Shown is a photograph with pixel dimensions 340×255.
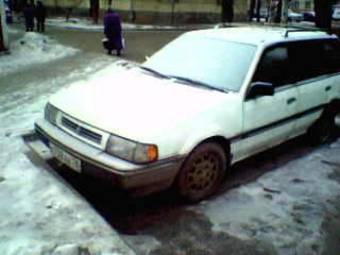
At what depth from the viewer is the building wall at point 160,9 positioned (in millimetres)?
Result: 31641

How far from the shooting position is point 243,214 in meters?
4.05

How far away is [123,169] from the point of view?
352 centimetres

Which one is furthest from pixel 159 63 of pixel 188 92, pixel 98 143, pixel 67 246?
pixel 67 246

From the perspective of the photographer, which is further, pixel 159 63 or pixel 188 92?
pixel 159 63

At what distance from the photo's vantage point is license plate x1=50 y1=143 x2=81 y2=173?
3.83m

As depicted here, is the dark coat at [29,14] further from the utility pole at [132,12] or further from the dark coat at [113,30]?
the utility pole at [132,12]

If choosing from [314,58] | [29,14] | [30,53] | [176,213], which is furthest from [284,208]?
[29,14]

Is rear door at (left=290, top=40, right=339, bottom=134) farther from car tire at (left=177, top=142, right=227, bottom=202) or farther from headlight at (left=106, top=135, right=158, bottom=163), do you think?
headlight at (left=106, top=135, right=158, bottom=163)

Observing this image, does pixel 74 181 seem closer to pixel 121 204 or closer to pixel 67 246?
pixel 121 204

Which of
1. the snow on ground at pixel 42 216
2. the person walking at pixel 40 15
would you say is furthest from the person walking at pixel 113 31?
the snow on ground at pixel 42 216

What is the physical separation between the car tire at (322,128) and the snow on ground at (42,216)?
339cm

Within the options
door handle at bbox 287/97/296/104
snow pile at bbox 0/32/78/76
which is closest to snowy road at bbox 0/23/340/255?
door handle at bbox 287/97/296/104

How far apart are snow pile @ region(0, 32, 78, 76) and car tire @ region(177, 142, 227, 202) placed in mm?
7969

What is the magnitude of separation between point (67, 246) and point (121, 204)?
3.15 feet
